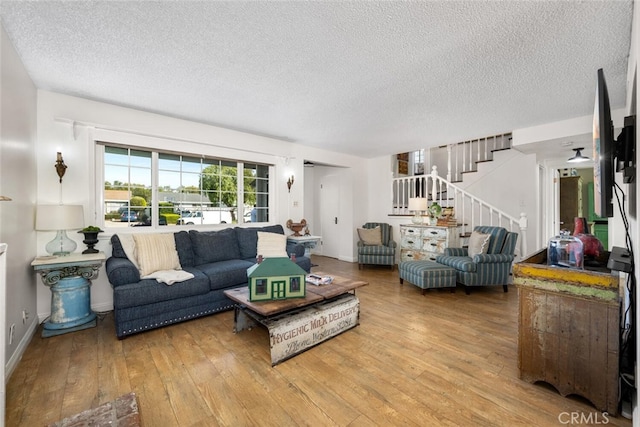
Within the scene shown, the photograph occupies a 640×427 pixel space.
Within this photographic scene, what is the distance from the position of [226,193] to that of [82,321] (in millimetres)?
2304

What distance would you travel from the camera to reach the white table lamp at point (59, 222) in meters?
2.52

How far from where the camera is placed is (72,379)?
A: 190 cm

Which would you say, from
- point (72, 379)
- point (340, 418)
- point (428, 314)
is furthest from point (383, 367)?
point (72, 379)

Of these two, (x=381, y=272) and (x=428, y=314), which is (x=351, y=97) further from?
(x=381, y=272)

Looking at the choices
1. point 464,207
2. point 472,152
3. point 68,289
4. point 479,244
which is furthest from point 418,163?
point 68,289

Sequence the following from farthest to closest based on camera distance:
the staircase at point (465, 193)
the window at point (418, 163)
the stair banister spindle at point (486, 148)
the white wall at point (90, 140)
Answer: the window at point (418, 163) → the stair banister spindle at point (486, 148) → the staircase at point (465, 193) → the white wall at point (90, 140)

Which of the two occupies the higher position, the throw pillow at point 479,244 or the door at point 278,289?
the throw pillow at point 479,244

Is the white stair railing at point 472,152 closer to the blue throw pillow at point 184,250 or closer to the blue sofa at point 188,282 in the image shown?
the blue sofa at point 188,282

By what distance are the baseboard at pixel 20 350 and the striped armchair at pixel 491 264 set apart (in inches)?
175

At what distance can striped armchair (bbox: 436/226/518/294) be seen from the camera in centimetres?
367

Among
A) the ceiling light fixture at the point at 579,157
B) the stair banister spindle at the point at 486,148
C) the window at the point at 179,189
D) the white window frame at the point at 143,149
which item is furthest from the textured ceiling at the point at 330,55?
the stair banister spindle at the point at 486,148

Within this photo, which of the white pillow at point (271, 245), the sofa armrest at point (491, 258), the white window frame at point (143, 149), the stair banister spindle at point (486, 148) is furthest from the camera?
the stair banister spindle at point (486, 148)

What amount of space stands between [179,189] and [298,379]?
310 centimetres

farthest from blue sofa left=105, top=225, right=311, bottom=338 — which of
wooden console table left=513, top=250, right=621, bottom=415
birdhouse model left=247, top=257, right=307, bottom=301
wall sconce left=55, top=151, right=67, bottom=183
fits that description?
wooden console table left=513, top=250, right=621, bottom=415
